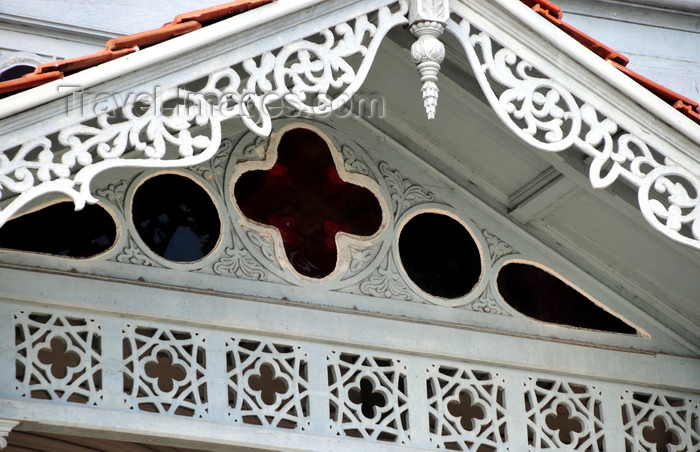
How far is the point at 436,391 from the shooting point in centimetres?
708

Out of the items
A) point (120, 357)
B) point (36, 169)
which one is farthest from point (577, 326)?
point (36, 169)

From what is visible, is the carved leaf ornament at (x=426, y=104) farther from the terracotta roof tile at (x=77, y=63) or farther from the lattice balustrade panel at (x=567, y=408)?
the lattice balustrade panel at (x=567, y=408)

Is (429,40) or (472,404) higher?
(429,40)

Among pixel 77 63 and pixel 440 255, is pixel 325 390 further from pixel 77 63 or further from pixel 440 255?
pixel 77 63

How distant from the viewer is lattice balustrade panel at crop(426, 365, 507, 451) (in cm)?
702

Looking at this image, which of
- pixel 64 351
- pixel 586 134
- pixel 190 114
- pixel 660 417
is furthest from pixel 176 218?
pixel 660 417

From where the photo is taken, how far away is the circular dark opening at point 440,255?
7.42 metres

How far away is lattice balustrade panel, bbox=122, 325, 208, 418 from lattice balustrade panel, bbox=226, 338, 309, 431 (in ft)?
0.51

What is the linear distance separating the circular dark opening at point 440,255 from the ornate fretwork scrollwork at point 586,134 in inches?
51.6

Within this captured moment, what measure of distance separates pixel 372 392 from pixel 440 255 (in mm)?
846

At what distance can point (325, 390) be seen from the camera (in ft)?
22.6

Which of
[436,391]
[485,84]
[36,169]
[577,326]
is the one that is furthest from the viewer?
[577,326]

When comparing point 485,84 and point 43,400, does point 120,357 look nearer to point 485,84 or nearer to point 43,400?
point 43,400

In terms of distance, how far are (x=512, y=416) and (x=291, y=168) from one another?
1742 millimetres
